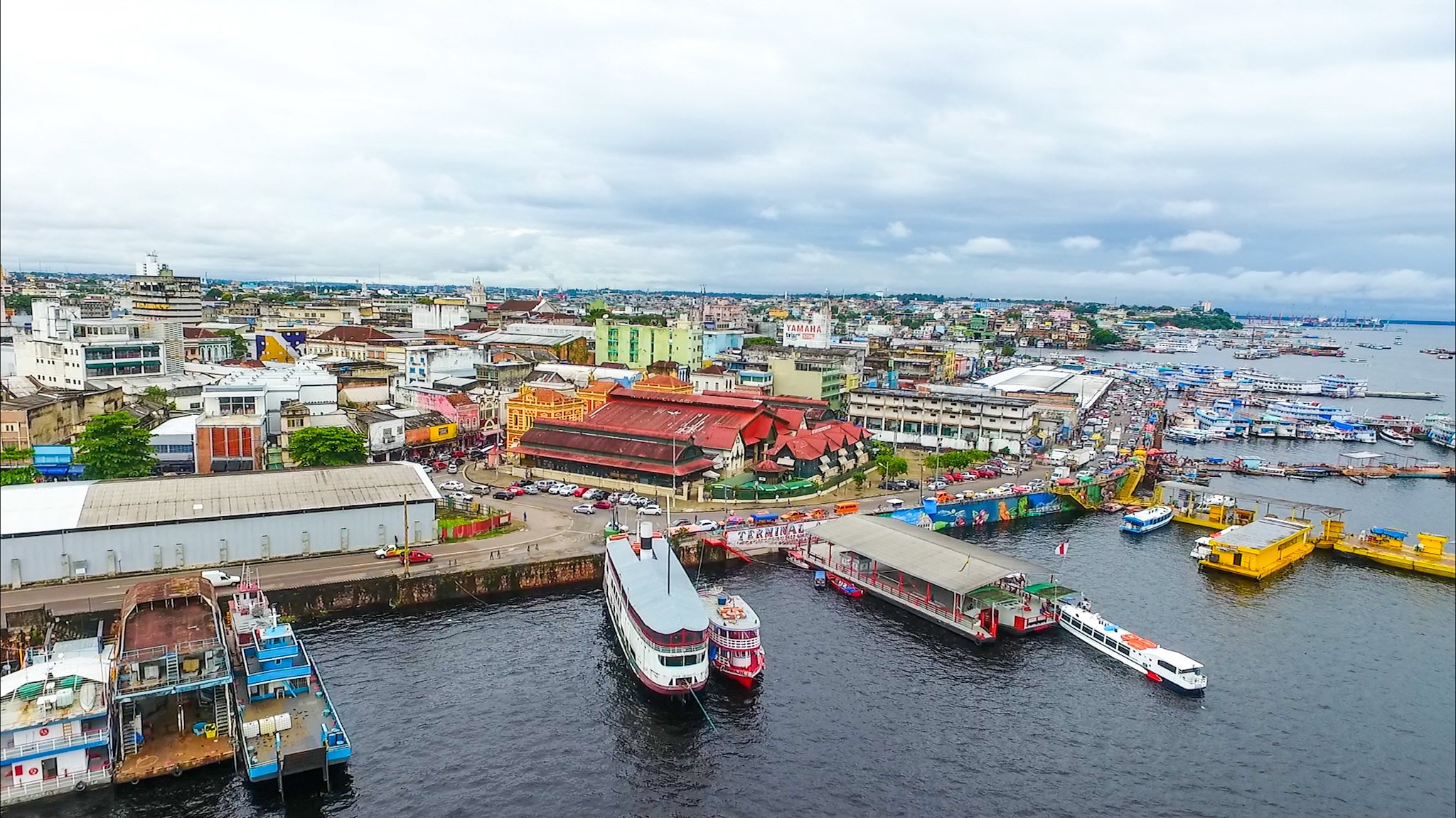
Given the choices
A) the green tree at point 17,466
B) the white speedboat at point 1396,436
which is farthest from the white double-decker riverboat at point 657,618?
the white speedboat at point 1396,436

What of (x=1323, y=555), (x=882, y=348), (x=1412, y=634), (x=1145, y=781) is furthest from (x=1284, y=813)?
(x=882, y=348)

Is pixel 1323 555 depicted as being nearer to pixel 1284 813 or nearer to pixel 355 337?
pixel 1284 813

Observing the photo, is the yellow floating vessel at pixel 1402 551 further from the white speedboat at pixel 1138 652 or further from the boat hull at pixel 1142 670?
the boat hull at pixel 1142 670

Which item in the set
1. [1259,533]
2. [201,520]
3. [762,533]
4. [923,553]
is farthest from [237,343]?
[1259,533]

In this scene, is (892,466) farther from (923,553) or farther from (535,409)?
(535,409)

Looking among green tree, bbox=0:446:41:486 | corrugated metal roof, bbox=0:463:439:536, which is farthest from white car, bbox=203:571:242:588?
green tree, bbox=0:446:41:486
